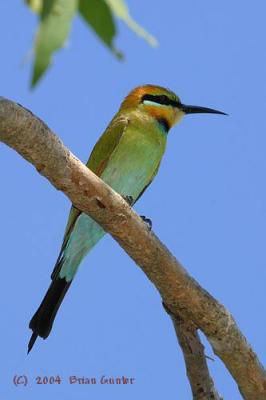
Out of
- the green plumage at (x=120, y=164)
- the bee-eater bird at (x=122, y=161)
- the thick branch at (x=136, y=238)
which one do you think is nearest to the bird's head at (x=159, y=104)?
the bee-eater bird at (x=122, y=161)

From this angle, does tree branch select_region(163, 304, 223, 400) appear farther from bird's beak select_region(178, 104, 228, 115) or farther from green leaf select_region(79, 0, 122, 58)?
green leaf select_region(79, 0, 122, 58)

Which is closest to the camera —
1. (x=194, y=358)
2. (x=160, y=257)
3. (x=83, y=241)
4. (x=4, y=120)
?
(x=4, y=120)

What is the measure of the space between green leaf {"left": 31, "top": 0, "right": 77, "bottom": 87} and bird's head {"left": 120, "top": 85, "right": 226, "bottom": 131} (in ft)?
9.23

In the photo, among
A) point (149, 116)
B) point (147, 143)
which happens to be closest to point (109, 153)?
point (147, 143)

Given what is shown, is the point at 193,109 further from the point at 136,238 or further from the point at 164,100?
the point at 136,238

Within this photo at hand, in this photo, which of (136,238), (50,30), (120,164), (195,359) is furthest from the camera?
(120,164)

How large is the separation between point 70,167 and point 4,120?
28 cm

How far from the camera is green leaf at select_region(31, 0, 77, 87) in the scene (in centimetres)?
65

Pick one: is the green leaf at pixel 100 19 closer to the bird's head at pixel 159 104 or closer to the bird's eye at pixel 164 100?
the bird's head at pixel 159 104

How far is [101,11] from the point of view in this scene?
0.70m

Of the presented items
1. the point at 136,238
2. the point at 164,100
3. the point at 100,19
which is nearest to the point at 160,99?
the point at 164,100

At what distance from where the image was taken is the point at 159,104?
12.0ft

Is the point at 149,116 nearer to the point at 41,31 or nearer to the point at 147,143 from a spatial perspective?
the point at 147,143

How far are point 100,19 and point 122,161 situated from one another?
244cm
